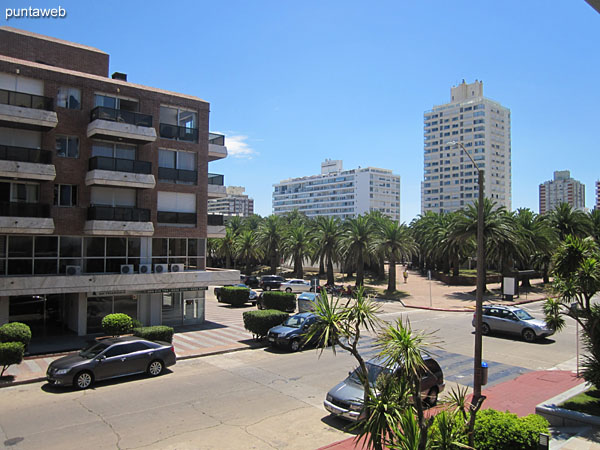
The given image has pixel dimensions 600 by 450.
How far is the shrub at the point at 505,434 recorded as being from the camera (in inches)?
314

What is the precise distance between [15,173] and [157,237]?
321 inches

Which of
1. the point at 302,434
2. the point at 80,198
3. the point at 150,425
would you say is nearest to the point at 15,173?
the point at 80,198

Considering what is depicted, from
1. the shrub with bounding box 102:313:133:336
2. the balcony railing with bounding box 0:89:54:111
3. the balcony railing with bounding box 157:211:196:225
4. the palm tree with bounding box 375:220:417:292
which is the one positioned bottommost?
the shrub with bounding box 102:313:133:336

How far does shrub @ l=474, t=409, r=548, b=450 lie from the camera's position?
7965 millimetres

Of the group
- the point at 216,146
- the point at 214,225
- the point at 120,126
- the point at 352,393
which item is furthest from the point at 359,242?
the point at 352,393

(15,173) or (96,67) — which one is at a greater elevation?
(96,67)

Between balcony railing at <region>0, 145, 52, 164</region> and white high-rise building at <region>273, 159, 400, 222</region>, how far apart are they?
141 m

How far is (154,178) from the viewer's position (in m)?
26.9

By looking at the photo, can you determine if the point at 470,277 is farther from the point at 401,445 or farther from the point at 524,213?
the point at 401,445

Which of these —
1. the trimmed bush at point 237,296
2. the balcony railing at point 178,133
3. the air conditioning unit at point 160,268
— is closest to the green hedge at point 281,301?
the trimmed bush at point 237,296

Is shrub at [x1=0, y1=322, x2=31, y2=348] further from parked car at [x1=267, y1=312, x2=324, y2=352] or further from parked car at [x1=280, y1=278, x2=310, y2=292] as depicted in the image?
parked car at [x1=280, y1=278, x2=310, y2=292]

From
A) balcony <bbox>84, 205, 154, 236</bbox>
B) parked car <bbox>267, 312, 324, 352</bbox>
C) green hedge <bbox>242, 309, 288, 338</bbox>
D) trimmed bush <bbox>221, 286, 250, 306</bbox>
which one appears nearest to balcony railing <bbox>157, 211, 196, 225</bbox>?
balcony <bbox>84, 205, 154, 236</bbox>

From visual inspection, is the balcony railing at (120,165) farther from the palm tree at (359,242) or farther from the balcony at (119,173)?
the palm tree at (359,242)

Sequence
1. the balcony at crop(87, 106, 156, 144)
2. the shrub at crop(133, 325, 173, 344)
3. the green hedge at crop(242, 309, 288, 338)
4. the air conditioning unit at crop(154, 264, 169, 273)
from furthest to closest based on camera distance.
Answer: the air conditioning unit at crop(154, 264, 169, 273) → the balcony at crop(87, 106, 156, 144) → the green hedge at crop(242, 309, 288, 338) → the shrub at crop(133, 325, 173, 344)
